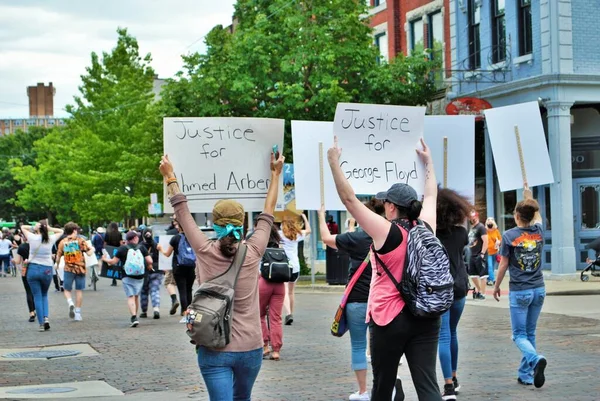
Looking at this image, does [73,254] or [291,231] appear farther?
[73,254]

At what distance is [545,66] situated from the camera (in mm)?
26547

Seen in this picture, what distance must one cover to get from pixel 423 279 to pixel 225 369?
136cm

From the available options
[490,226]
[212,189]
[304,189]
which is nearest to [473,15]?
[490,226]

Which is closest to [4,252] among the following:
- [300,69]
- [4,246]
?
[4,246]

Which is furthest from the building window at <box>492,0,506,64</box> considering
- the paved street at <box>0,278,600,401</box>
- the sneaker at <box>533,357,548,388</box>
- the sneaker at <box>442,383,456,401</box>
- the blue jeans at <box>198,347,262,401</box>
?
the blue jeans at <box>198,347,262,401</box>

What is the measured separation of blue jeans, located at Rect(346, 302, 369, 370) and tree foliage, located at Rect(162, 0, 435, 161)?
20.3 meters

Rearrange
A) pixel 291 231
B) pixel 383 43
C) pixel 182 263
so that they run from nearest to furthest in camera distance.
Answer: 1. pixel 291 231
2. pixel 182 263
3. pixel 383 43

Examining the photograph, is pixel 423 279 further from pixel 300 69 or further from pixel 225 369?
pixel 300 69

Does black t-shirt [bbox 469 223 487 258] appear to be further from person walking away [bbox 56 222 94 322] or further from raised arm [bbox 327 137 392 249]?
raised arm [bbox 327 137 392 249]

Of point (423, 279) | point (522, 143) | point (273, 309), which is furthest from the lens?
point (273, 309)

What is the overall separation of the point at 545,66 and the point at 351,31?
621 centimetres

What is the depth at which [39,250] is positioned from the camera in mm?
16750

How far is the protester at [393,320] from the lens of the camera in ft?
21.1

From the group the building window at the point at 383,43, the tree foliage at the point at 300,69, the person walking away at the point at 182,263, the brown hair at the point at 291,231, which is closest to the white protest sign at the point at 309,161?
the brown hair at the point at 291,231
